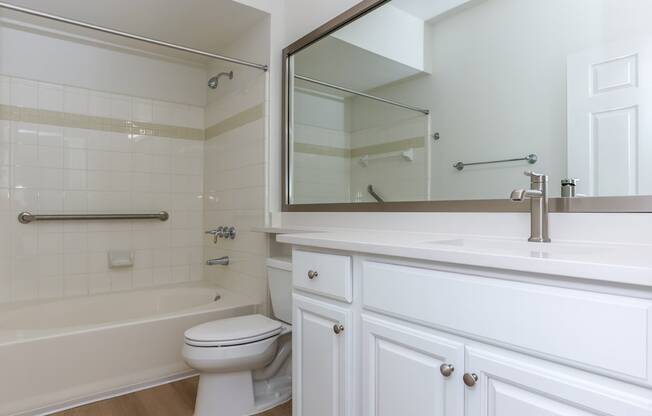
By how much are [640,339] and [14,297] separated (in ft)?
9.95

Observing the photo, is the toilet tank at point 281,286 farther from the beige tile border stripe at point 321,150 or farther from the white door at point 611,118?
the white door at point 611,118

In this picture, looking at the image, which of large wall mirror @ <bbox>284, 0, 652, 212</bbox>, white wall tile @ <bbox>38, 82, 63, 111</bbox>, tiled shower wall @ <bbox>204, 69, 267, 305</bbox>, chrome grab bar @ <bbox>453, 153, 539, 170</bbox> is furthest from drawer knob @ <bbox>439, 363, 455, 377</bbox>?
white wall tile @ <bbox>38, 82, 63, 111</bbox>

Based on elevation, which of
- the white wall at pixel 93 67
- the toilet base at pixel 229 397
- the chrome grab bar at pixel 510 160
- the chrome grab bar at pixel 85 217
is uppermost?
the white wall at pixel 93 67

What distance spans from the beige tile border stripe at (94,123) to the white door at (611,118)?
8.64 ft

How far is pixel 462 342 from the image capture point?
93 cm

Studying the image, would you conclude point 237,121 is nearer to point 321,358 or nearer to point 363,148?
point 363,148

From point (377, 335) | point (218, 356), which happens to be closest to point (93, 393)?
point (218, 356)

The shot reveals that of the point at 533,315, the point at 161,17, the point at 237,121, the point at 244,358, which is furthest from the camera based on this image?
the point at 237,121

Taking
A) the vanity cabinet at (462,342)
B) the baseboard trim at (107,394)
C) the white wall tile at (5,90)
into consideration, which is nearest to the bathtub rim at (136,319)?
the baseboard trim at (107,394)

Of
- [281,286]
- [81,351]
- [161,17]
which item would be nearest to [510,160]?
[281,286]

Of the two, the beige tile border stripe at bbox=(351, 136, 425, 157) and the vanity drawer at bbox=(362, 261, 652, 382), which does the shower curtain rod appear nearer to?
the beige tile border stripe at bbox=(351, 136, 425, 157)

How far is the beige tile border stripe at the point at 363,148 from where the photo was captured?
167 centimetres

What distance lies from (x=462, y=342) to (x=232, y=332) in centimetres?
115

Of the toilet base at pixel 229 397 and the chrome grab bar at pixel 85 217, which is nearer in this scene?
the toilet base at pixel 229 397
